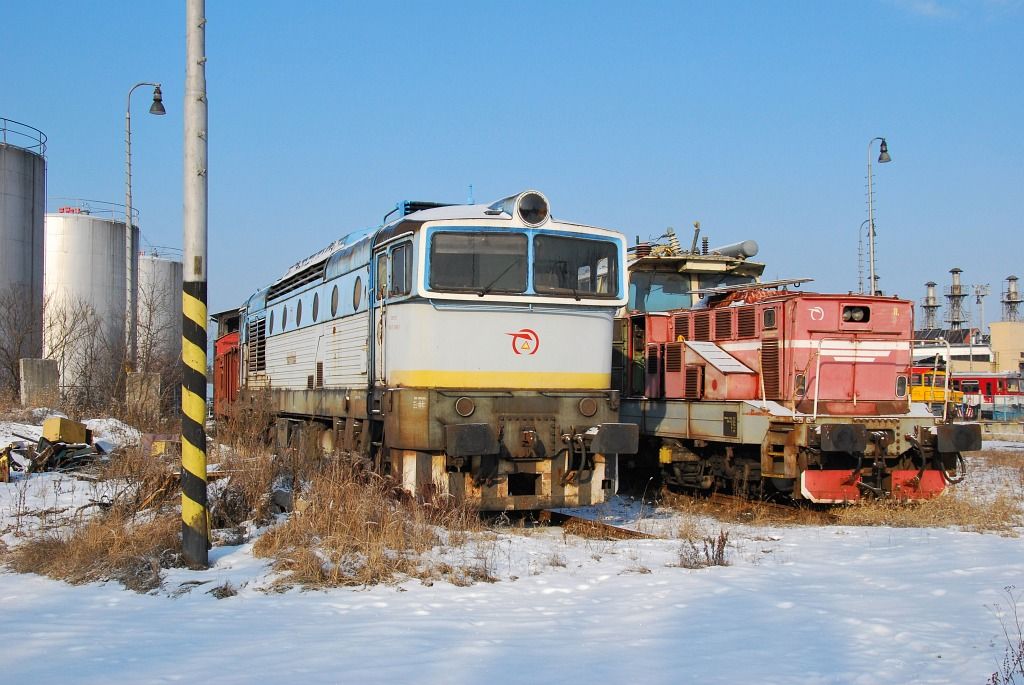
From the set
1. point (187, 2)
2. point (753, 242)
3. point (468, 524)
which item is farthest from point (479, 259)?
point (753, 242)

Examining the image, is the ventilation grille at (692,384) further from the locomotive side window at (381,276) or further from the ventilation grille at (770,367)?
the locomotive side window at (381,276)

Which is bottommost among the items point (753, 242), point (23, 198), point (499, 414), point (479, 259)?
point (499, 414)

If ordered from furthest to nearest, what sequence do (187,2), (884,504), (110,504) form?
(884,504), (110,504), (187,2)

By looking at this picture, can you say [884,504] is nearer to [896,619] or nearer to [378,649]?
[896,619]

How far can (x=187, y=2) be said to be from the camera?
8.03 m

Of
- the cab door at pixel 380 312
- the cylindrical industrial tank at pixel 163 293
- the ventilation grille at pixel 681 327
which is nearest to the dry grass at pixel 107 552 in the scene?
the cab door at pixel 380 312

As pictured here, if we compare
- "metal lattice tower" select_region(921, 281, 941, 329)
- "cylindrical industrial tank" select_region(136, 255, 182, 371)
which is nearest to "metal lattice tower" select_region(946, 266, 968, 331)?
"metal lattice tower" select_region(921, 281, 941, 329)

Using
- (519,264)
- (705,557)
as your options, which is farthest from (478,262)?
(705,557)

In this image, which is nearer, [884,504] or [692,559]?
[692,559]

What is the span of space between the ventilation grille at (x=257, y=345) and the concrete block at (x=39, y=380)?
5793mm

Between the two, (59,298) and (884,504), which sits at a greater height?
(59,298)

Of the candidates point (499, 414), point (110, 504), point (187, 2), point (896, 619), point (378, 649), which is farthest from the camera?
point (499, 414)

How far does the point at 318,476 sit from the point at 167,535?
71.8 inches

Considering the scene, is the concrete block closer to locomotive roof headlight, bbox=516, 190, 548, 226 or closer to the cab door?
the cab door
